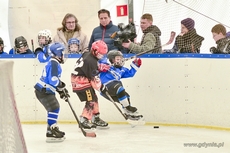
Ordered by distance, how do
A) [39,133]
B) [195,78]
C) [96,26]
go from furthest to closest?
[96,26]
[195,78]
[39,133]

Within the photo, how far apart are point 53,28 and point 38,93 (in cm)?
240

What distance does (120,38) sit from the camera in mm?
7496

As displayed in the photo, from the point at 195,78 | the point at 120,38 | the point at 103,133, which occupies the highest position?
the point at 120,38

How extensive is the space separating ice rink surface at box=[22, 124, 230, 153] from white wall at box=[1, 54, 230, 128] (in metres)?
0.18

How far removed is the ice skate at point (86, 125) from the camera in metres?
6.91

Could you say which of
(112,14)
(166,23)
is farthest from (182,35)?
(112,14)

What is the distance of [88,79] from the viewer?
6.96m

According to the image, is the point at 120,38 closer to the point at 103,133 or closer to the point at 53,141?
the point at 103,133

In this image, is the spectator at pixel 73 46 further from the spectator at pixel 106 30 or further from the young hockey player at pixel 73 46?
the spectator at pixel 106 30

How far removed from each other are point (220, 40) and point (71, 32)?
6.12 ft

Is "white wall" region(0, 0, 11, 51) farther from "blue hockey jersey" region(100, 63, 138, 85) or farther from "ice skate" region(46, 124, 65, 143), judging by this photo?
"ice skate" region(46, 124, 65, 143)

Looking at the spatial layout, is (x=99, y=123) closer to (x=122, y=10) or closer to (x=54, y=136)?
(x=54, y=136)

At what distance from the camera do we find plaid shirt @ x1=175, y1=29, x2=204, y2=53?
736 centimetres

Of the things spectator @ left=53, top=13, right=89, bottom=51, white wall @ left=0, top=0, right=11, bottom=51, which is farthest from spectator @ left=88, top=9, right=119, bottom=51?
white wall @ left=0, top=0, right=11, bottom=51
